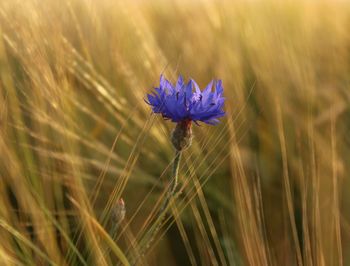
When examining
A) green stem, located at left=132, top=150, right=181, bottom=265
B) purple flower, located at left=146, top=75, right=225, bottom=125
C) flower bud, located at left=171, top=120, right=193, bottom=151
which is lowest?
green stem, located at left=132, top=150, right=181, bottom=265

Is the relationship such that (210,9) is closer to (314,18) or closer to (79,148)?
(314,18)

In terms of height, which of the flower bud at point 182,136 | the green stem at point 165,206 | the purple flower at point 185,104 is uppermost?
the purple flower at point 185,104

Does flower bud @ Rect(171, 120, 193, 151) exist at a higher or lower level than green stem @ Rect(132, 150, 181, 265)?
higher

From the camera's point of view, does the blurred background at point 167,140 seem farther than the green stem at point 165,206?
Yes

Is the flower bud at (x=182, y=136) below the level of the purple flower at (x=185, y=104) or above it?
below

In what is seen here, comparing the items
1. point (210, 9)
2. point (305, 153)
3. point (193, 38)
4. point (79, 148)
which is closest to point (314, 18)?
point (210, 9)

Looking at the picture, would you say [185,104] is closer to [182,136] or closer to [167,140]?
[182,136]
